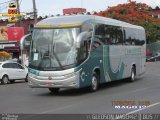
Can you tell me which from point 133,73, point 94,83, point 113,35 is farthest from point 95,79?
point 133,73

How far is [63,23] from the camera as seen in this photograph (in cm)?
1925

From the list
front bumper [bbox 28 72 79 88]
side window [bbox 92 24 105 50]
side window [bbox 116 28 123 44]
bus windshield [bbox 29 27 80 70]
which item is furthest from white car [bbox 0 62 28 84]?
front bumper [bbox 28 72 79 88]

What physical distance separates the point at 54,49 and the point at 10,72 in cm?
1355

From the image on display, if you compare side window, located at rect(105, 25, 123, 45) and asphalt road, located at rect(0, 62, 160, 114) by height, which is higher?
side window, located at rect(105, 25, 123, 45)

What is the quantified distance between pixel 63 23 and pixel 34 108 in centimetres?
548

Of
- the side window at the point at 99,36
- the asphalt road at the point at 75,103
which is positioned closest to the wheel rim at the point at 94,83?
the asphalt road at the point at 75,103

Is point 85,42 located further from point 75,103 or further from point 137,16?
point 137,16

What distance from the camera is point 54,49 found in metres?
18.7

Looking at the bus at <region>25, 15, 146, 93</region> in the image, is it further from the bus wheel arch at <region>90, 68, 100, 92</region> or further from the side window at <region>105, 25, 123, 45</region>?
the side window at <region>105, 25, 123, 45</region>

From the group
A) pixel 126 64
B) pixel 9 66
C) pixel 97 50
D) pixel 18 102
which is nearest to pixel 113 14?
pixel 9 66

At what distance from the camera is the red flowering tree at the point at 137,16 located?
67.9 meters

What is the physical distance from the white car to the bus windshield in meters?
12.2

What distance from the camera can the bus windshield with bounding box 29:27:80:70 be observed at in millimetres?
18547

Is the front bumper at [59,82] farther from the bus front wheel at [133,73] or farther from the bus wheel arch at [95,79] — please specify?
the bus front wheel at [133,73]
